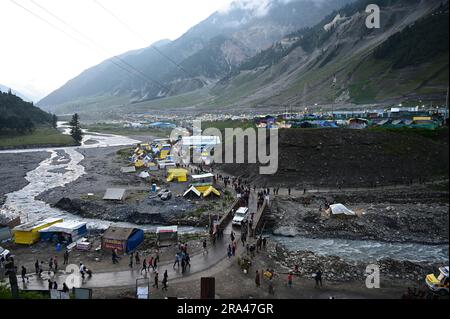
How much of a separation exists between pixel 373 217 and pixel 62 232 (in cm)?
2623

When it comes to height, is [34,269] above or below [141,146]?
below

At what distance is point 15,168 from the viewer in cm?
5897

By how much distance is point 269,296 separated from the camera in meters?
16.9

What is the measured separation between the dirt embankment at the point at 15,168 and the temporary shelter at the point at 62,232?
16827 mm

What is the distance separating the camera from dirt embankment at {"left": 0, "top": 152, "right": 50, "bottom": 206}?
4538 cm

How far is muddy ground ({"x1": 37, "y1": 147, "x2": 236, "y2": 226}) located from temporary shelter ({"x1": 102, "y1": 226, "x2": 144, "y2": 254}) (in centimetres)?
684

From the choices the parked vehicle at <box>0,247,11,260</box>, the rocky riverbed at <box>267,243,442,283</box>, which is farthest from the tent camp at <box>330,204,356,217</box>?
the parked vehicle at <box>0,247,11,260</box>

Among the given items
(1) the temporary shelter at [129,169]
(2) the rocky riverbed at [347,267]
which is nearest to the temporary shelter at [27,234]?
(2) the rocky riverbed at [347,267]

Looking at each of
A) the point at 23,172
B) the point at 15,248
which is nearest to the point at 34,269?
the point at 15,248

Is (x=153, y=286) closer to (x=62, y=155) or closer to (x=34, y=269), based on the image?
(x=34, y=269)

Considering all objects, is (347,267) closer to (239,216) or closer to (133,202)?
(239,216)

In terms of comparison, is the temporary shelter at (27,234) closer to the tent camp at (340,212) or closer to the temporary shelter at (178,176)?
the temporary shelter at (178,176)
